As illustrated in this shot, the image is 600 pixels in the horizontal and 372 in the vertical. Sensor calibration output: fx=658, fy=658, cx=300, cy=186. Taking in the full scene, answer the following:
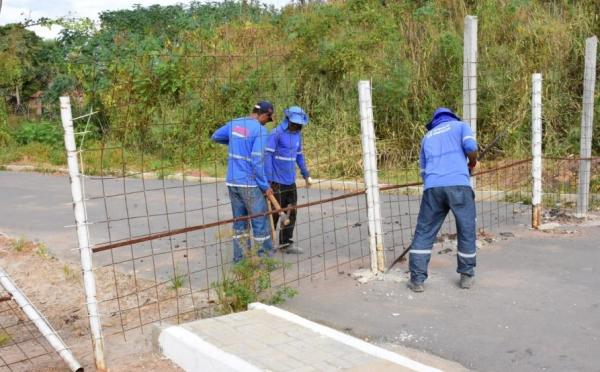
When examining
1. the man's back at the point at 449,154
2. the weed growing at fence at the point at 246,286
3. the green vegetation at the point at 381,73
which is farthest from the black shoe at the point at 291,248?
the green vegetation at the point at 381,73

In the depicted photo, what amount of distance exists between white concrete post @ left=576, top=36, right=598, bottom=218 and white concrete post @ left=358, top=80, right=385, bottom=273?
3.70 m

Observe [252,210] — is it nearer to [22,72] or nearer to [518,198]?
[518,198]

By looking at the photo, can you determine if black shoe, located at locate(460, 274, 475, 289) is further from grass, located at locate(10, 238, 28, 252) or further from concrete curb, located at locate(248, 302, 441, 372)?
grass, located at locate(10, 238, 28, 252)

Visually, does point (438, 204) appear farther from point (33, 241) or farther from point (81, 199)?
point (33, 241)

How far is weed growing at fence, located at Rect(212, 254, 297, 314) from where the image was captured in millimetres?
5273

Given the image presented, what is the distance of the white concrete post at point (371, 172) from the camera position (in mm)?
6016

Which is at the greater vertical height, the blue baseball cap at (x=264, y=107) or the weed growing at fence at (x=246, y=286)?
the blue baseball cap at (x=264, y=107)

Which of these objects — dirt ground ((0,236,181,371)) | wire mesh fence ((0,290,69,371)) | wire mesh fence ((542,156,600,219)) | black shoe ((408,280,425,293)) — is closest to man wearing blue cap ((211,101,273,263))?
black shoe ((408,280,425,293))

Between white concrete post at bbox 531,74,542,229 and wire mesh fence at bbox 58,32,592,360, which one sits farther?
white concrete post at bbox 531,74,542,229

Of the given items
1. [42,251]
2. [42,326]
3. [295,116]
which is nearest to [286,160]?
[295,116]

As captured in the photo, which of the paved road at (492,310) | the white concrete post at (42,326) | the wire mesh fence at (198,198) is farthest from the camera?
the wire mesh fence at (198,198)

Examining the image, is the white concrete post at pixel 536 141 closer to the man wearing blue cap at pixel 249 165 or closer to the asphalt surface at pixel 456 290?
the asphalt surface at pixel 456 290

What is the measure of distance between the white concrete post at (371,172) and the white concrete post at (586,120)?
370 centimetres

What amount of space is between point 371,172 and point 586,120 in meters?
3.81
